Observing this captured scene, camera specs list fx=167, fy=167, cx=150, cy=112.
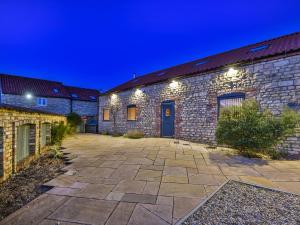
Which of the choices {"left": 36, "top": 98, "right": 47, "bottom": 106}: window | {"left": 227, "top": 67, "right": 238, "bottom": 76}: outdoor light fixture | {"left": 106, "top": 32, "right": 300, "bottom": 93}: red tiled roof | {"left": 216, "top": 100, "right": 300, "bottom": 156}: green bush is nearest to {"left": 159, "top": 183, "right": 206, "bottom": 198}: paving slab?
{"left": 216, "top": 100, "right": 300, "bottom": 156}: green bush

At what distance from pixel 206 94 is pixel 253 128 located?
3.24m

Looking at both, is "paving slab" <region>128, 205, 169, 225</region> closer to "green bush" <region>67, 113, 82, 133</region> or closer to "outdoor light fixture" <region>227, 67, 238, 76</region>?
"outdoor light fixture" <region>227, 67, 238, 76</region>

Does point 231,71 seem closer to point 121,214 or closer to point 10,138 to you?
point 121,214

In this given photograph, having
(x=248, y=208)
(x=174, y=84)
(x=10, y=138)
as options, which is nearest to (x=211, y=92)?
(x=174, y=84)

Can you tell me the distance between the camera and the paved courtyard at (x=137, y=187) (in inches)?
73.2

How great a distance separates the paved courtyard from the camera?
1859 mm

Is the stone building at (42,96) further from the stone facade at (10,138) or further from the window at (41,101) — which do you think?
the stone facade at (10,138)

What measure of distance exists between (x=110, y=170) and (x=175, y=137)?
19.3 ft

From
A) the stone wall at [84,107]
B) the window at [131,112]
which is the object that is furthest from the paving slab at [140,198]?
the stone wall at [84,107]

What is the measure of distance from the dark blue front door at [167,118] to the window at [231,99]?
2632 mm

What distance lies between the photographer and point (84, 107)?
19.9m

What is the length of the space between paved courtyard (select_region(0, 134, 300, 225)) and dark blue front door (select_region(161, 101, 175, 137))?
4782 millimetres

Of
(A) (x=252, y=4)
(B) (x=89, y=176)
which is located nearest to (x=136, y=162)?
(B) (x=89, y=176)

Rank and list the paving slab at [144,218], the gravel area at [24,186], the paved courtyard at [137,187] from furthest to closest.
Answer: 1. the gravel area at [24,186]
2. the paved courtyard at [137,187]
3. the paving slab at [144,218]
